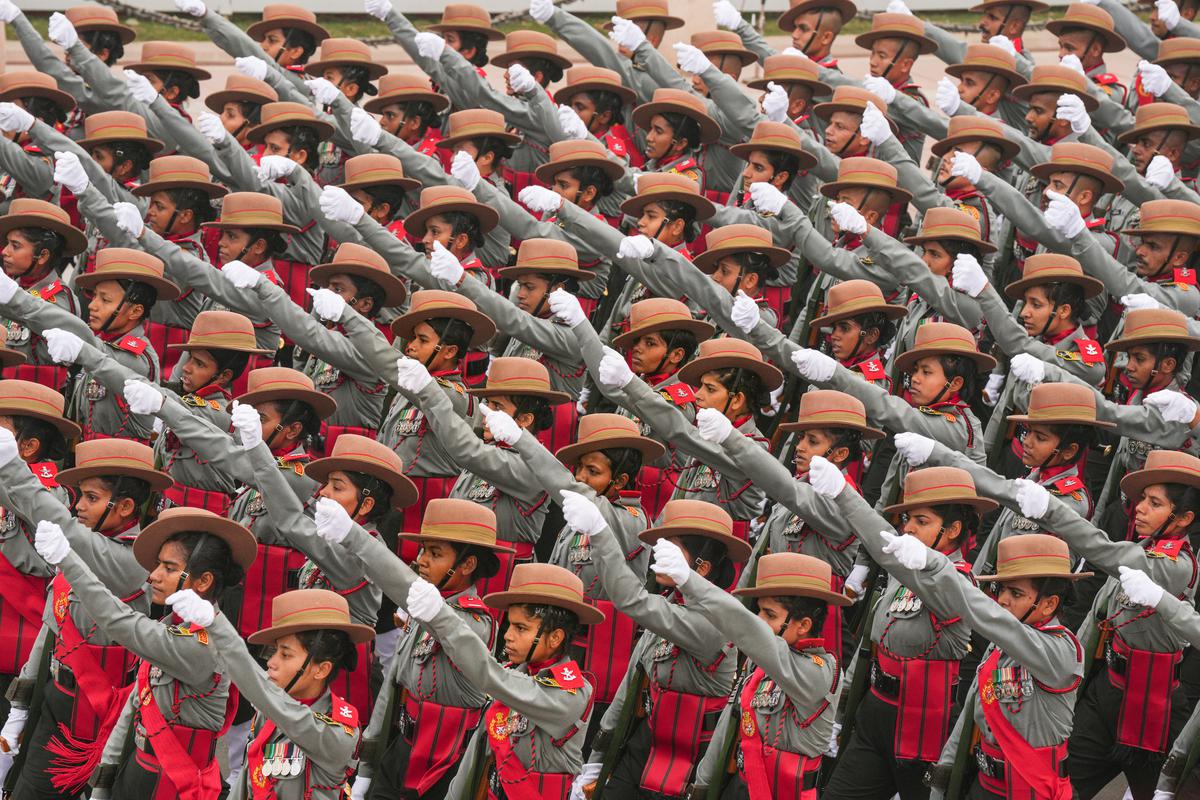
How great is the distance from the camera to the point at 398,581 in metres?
8.37

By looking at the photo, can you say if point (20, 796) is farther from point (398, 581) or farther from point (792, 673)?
point (792, 673)

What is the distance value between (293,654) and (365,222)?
416 cm

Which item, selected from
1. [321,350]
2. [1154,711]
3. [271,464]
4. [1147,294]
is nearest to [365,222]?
[321,350]

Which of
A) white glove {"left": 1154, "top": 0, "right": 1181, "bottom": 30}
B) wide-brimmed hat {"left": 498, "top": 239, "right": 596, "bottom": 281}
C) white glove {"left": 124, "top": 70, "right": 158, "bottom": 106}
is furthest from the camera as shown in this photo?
white glove {"left": 1154, "top": 0, "right": 1181, "bottom": 30}

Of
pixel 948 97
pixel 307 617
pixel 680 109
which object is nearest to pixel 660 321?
pixel 680 109

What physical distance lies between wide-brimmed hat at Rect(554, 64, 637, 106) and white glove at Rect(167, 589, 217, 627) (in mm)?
6609

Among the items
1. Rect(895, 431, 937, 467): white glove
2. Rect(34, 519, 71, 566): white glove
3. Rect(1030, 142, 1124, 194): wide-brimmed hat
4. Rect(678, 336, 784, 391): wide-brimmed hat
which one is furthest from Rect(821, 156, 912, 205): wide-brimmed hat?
Rect(34, 519, 71, 566): white glove

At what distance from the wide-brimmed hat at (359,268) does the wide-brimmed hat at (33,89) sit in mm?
2952

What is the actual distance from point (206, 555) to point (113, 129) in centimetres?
496

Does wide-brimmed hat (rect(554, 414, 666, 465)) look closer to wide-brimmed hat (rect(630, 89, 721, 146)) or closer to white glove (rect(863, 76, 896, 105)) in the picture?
wide-brimmed hat (rect(630, 89, 721, 146))

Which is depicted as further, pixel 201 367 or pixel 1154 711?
pixel 201 367

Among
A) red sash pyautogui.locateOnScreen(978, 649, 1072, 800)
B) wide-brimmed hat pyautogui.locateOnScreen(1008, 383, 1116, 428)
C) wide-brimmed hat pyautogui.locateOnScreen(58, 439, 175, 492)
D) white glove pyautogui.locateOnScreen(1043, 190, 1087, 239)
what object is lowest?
red sash pyautogui.locateOnScreen(978, 649, 1072, 800)

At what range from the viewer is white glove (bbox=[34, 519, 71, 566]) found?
8109 millimetres

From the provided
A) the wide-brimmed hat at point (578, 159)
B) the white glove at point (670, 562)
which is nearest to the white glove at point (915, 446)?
the white glove at point (670, 562)
